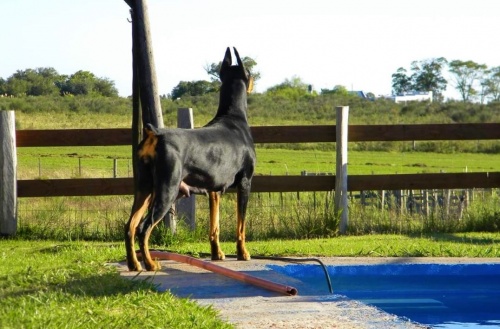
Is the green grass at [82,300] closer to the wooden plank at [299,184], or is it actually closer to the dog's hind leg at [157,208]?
the dog's hind leg at [157,208]

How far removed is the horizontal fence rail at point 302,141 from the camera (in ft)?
38.4

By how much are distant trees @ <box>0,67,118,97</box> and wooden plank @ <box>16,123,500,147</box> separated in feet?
131

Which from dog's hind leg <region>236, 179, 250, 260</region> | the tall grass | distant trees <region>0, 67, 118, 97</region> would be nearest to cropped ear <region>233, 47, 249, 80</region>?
dog's hind leg <region>236, 179, 250, 260</region>

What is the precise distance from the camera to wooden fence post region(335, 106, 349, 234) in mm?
12086

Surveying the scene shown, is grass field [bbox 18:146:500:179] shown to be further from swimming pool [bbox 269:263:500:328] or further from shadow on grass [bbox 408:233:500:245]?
swimming pool [bbox 269:263:500:328]

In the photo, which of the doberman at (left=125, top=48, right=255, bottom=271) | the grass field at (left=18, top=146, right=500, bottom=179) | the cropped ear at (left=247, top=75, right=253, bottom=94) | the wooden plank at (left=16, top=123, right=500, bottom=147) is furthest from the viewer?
the grass field at (left=18, top=146, right=500, bottom=179)

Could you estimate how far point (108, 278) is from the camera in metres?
7.76

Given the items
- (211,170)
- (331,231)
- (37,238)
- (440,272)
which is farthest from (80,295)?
(331,231)

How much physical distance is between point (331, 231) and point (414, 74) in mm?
83500

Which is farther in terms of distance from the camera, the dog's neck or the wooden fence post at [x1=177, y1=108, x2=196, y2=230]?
the wooden fence post at [x1=177, y1=108, x2=196, y2=230]

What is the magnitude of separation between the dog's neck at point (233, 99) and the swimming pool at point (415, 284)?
157 centimetres

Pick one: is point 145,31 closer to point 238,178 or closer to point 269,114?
point 238,178

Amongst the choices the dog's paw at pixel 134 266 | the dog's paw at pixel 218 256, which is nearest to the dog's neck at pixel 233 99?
the dog's paw at pixel 218 256

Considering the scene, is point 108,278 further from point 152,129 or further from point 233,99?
point 233,99
